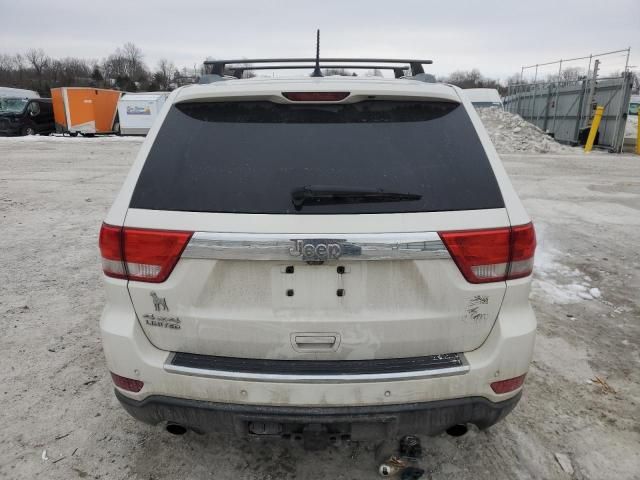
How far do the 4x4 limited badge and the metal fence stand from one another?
23147 mm

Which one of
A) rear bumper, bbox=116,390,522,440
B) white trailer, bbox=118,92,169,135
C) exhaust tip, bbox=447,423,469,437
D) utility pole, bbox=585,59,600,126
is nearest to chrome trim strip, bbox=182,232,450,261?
rear bumper, bbox=116,390,522,440

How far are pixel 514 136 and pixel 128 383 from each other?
2440cm

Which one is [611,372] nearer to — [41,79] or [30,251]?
[30,251]

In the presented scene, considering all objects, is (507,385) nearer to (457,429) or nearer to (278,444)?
(457,429)

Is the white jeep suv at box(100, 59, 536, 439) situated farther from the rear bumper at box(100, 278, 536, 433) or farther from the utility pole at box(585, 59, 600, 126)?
the utility pole at box(585, 59, 600, 126)

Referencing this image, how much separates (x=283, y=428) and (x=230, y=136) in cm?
133

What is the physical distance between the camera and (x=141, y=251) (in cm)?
205

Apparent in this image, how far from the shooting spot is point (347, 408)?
2029 millimetres

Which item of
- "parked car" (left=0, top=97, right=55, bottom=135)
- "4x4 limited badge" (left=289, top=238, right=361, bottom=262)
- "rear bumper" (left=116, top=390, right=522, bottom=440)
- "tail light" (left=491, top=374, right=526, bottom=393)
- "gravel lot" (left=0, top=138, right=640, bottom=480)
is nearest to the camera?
"4x4 limited badge" (left=289, top=238, right=361, bottom=262)

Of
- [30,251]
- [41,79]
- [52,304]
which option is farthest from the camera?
[41,79]

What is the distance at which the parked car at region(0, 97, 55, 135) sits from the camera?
26.9 meters

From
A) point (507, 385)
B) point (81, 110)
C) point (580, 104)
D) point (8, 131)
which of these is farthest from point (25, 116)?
point (507, 385)

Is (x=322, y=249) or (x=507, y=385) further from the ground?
(x=322, y=249)

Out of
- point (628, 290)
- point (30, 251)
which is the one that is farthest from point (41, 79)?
point (628, 290)
